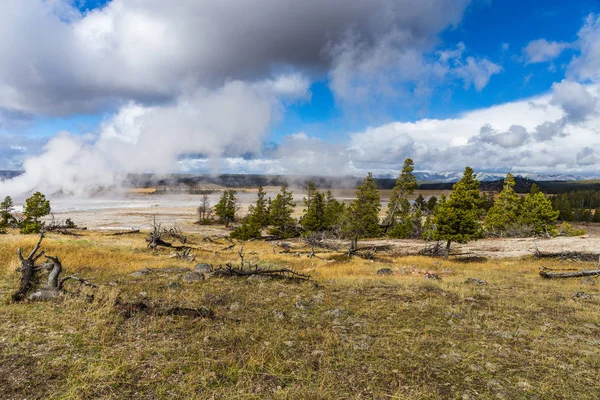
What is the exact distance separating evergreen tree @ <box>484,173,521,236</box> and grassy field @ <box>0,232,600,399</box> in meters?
47.6

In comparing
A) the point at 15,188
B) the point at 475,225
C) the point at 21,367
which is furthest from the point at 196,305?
the point at 15,188

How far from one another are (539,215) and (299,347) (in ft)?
190

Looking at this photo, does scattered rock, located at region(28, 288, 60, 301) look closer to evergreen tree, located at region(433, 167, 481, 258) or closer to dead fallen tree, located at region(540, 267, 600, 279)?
dead fallen tree, located at region(540, 267, 600, 279)

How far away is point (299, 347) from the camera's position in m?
6.91

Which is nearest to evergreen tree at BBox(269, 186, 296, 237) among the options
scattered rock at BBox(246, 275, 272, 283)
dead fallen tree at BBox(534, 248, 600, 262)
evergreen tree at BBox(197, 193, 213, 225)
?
evergreen tree at BBox(197, 193, 213, 225)

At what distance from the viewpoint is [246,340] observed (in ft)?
23.3

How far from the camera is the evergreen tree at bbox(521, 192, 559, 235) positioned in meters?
48.4

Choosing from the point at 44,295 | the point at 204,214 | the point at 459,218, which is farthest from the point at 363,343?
the point at 204,214

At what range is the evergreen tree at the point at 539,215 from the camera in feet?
159

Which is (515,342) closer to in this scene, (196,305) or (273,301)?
(273,301)

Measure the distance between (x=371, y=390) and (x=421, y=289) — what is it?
26.7 ft

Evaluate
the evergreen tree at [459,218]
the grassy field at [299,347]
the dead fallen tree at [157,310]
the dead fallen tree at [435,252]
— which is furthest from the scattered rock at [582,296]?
the dead fallen tree at [435,252]

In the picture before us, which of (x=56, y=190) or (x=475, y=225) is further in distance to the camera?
(x=56, y=190)

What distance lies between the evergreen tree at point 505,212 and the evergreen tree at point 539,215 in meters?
1.62
